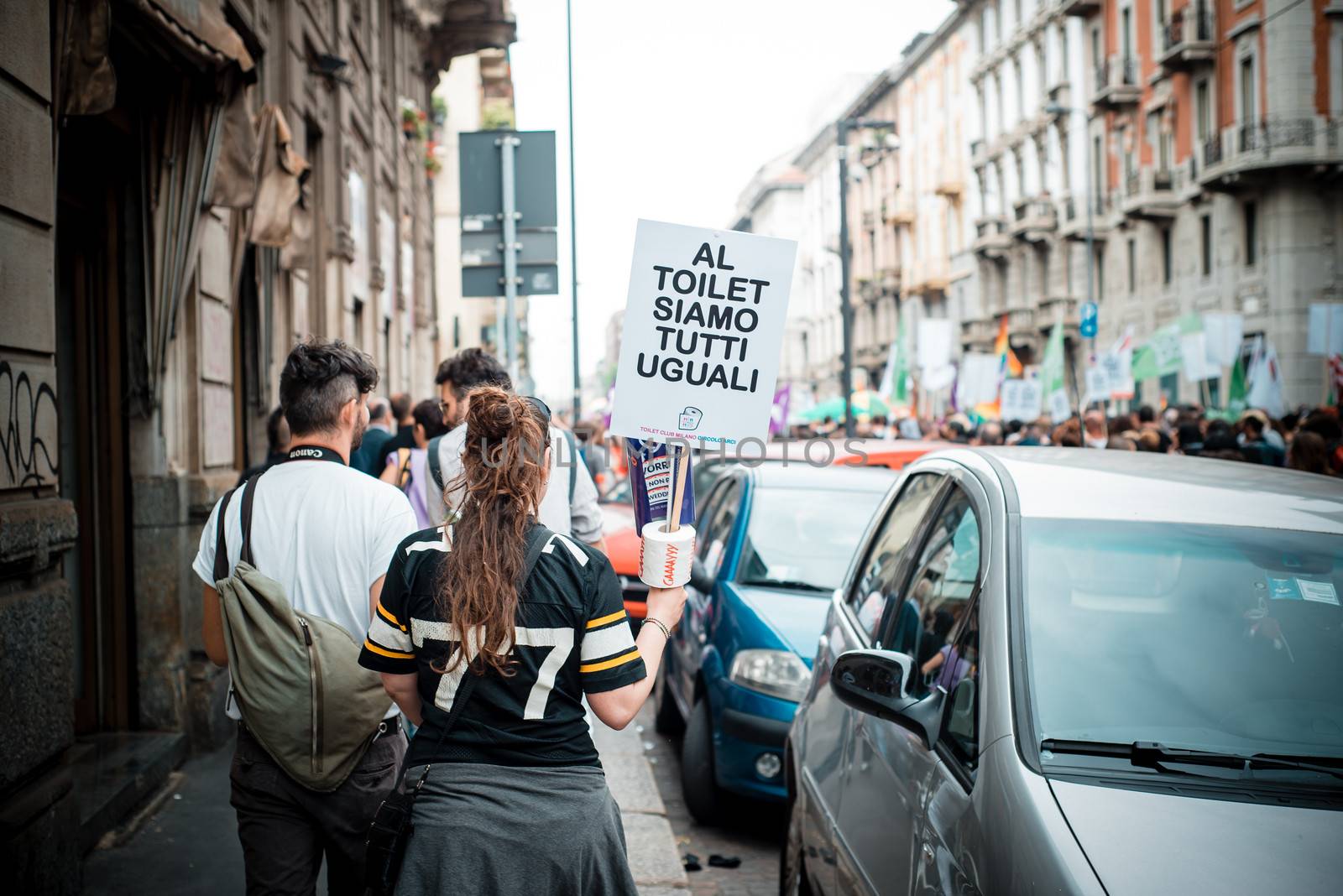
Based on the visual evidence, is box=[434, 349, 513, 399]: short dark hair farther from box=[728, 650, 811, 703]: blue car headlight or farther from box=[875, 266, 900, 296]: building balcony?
box=[875, 266, 900, 296]: building balcony

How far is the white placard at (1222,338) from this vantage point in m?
23.7

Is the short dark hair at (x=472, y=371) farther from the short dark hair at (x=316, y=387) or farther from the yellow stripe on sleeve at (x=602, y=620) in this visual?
the yellow stripe on sleeve at (x=602, y=620)

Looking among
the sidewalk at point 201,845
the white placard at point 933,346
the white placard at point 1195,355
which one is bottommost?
the sidewalk at point 201,845

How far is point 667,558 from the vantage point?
2.85m

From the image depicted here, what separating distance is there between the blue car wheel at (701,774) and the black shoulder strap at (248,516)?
3393 millimetres

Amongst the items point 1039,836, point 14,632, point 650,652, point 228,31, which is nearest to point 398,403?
point 228,31

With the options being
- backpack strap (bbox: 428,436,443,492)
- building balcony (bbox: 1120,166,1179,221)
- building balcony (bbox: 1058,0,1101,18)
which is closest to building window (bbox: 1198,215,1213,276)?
building balcony (bbox: 1120,166,1179,221)

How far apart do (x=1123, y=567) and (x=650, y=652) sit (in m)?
1.27

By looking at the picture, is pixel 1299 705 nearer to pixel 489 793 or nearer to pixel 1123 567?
pixel 1123 567

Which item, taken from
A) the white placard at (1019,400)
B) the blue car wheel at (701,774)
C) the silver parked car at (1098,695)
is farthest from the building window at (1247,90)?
the silver parked car at (1098,695)

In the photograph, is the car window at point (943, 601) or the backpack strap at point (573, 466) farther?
the backpack strap at point (573, 466)

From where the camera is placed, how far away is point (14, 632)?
4.24 metres

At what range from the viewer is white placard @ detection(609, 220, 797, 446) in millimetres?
3227

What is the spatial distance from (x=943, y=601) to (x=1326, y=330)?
1947 cm
